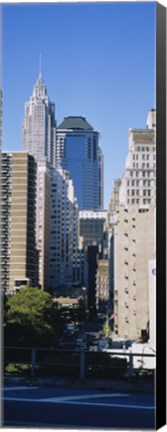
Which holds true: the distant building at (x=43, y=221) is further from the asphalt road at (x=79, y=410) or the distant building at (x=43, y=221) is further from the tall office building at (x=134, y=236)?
the asphalt road at (x=79, y=410)

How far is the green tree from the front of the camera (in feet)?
14.0

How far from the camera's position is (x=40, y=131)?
4281mm

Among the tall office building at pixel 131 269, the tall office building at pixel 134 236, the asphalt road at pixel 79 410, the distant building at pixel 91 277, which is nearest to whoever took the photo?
the asphalt road at pixel 79 410

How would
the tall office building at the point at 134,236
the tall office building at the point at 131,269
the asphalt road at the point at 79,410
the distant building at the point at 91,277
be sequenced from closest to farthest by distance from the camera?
the asphalt road at the point at 79,410 < the tall office building at the point at 134,236 < the tall office building at the point at 131,269 < the distant building at the point at 91,277

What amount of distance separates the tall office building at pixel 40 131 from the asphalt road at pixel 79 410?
121 cm

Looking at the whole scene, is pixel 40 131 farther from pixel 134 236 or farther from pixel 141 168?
pixel 134 236

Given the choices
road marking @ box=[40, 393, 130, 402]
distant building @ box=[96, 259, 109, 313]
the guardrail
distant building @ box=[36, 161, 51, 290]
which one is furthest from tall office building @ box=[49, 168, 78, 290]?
road marking @ box=[40, 393, 130, 402]

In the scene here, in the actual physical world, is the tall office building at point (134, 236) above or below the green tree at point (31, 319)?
above

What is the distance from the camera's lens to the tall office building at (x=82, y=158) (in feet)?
13.9

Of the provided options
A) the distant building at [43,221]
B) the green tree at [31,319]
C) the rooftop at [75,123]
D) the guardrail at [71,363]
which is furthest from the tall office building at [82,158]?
the guardrail at [71,363]

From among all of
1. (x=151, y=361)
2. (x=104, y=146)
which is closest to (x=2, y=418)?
(x=151, y=361)

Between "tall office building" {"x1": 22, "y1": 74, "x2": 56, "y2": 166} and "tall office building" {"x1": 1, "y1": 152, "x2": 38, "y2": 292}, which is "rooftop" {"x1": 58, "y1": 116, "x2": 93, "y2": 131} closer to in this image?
"tall office building" {"x1": 22, "y1": 74, "x2": 56, "y2": 166}

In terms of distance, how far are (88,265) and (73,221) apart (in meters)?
0.24

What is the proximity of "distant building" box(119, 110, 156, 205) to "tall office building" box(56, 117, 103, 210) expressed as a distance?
139 millimetres
